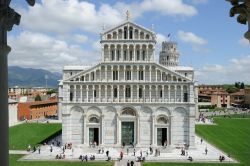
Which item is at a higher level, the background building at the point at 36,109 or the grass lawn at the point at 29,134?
the background building at the point at 36,109

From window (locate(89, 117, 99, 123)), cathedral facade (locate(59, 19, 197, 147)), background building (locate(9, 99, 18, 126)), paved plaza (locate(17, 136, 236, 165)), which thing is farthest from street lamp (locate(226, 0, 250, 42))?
background building (locate(9, 99, 18, 126))

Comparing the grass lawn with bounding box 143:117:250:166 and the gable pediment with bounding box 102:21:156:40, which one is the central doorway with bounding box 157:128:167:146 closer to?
the grass lawn with bounding box 143:117:250:166

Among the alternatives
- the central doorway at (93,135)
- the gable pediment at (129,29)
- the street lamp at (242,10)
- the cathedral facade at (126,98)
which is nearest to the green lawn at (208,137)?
the cathedral facade at (126,98)

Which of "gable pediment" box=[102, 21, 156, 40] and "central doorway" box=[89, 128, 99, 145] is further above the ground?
"gable pediment" box=[102, 21, 156, 40]

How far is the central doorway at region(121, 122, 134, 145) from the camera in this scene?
45.2 meters

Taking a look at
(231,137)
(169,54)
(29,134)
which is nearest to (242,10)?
(231,137)

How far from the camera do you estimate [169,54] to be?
99875 mm

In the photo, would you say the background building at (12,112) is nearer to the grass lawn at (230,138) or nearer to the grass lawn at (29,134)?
the grass lawn at (29,134)

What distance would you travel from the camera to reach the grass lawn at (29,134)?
4638 centimetres

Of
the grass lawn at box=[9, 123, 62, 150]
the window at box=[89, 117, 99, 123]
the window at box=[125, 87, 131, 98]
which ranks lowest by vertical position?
the grass lawn at box=[9, 123, 62, 150]

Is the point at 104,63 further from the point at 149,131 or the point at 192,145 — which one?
the point at 192,145

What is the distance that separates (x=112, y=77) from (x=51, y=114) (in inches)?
1902

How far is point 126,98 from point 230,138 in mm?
16279

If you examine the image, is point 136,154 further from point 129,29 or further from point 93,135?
point 129,29
